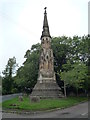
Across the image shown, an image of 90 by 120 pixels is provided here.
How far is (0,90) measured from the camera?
50312mm

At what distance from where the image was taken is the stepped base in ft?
97.7

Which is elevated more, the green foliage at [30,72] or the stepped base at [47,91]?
the green foliage at [30,72]

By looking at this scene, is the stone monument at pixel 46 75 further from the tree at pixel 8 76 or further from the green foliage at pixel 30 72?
the tree at pixel 8 76

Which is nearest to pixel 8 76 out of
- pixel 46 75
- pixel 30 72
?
pixel 30 72

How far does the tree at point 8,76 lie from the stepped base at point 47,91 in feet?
75.7

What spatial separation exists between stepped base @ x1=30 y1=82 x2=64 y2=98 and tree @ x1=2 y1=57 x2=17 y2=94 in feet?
75.7

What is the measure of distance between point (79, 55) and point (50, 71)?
1078cm

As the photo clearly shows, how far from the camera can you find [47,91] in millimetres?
30234

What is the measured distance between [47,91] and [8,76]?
29.3m

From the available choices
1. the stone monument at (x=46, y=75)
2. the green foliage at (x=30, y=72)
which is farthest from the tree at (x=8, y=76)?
the stone monument at (x=46, y=75)

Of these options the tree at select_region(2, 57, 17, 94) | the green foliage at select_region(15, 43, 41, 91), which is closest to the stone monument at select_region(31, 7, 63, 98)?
the green foliage at select_region(15, 43, 41, 91)

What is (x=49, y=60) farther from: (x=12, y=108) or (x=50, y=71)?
(x=12, y=108)

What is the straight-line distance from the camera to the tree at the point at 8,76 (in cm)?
5398

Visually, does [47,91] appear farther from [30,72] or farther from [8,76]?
[8,76]
